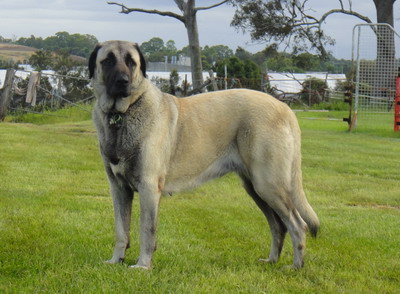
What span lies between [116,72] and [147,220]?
3.96 feet

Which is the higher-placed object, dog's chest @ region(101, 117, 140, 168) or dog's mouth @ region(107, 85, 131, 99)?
dog's mouth @ region(107, 85, 131, 99)

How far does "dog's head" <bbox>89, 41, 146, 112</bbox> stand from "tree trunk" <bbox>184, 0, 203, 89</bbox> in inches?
710

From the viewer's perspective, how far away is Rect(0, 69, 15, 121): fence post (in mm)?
23172

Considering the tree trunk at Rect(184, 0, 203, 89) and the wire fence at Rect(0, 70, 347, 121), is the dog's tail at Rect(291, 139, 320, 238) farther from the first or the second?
the tree trunk at Rect(184, 0, 203, 89)

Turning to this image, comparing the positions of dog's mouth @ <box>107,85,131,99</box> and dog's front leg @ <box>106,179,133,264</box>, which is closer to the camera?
dog's mouth @ <box>107,85,131,99</box>

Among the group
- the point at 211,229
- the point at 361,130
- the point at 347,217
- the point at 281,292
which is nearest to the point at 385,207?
the point at 347,217

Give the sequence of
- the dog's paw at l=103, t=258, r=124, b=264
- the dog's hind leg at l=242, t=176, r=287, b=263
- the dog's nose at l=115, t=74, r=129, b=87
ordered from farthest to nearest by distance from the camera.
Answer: the dog's hind leg at l=242, t=176, r=287, b=263
the dog's paw at l=103, t=258, r=124, b=264
the dog's nose at l=115, t=74, r=129, b=87

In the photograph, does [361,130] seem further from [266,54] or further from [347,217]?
[266,54]

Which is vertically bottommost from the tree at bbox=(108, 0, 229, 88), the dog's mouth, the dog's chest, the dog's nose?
the dog's chest

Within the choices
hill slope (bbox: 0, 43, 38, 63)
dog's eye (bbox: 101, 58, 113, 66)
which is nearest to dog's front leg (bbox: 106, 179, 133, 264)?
dog's eye (bbox: 101, 58, 113, 66)

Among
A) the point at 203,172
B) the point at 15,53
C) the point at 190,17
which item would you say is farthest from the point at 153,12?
the point at 15,53

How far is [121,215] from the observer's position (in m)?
5.91

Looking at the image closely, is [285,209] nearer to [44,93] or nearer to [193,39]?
[193,39]

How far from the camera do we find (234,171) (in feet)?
20.0
